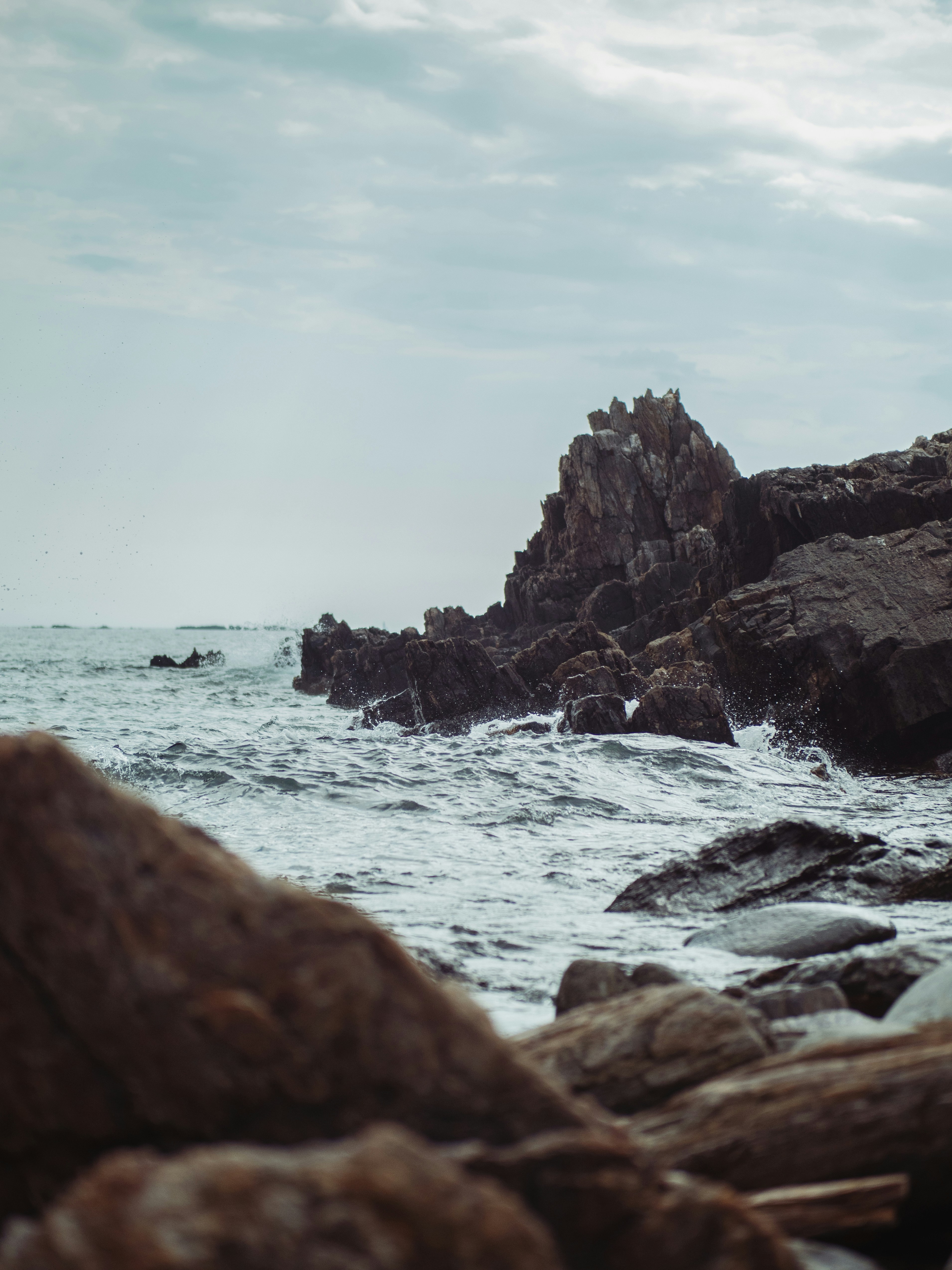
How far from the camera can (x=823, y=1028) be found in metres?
3.85

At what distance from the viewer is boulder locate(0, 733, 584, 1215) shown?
2158 millimetres

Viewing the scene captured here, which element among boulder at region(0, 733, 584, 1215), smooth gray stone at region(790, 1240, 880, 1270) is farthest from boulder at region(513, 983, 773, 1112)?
boulder at region(0, 733, 584, 1215)

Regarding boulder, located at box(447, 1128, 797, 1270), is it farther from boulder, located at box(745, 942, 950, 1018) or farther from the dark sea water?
the dark sea water

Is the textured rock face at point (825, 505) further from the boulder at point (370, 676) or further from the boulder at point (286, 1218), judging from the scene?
the boulder at point (286, 1218)

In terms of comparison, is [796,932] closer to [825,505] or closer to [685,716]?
[685,716]

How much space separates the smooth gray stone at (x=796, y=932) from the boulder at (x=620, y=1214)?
4.62 m

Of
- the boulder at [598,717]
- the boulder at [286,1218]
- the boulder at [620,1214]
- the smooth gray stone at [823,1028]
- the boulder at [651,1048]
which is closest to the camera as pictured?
the boulder at [286,1218]

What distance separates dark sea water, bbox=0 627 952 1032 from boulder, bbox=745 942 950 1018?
3.85 ft

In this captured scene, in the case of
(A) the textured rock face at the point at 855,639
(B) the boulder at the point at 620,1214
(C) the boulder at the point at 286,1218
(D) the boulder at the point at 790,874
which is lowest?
(D) the boulder at the point at 790,874

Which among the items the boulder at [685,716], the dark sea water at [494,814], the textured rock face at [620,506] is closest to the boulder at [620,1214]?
the dark sea water at [494,814]

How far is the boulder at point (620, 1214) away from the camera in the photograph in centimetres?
203

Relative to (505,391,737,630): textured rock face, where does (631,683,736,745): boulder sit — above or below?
below

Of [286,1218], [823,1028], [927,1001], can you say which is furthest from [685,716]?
[286,1218]

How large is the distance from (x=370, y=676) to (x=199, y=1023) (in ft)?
129
